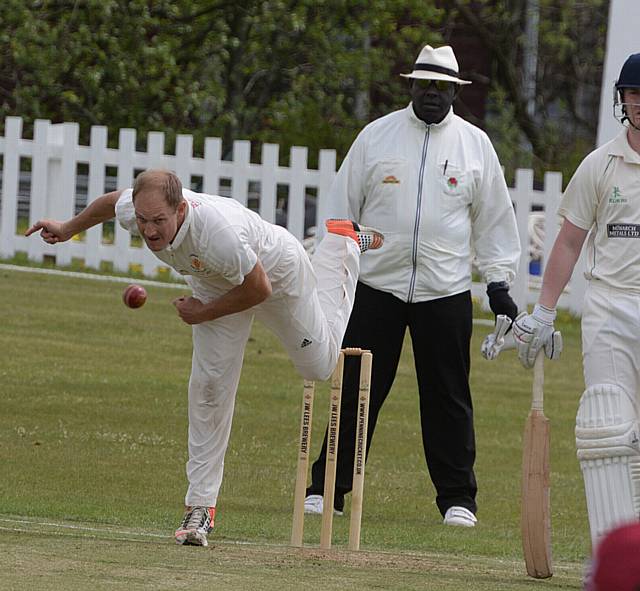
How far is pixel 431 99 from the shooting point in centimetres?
771

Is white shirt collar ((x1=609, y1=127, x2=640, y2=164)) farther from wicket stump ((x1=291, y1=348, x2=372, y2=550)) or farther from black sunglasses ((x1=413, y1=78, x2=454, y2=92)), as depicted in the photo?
black sunglasses ((x1=413, y1=78, x2=454, y2=92))

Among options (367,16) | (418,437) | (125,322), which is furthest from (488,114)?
(418,437)

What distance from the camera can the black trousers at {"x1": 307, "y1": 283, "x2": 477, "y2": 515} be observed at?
765cm

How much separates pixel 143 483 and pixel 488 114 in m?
20.6

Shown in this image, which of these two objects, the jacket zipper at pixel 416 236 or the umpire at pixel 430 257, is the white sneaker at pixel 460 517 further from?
the jacket zipper at pixel 416 236

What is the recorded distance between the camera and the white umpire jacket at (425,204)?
762cm

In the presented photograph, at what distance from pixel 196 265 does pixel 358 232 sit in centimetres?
A: 130

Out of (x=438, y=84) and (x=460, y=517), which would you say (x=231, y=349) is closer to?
(x=460, y=517)

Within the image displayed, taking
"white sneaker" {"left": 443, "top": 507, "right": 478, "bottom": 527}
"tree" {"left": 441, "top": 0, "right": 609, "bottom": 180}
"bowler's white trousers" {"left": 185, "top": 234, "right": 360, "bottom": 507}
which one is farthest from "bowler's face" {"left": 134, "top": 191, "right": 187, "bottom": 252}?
"tree" {"left": 441, "top": 0, "right": 609, "bottom": 180}

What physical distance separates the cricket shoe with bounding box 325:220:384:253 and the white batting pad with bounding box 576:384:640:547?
1818mm

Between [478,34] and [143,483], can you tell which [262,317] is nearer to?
[143,483]

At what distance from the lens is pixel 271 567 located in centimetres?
558

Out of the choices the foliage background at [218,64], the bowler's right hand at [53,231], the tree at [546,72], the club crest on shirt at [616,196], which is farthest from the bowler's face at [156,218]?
the tree at [546,72]

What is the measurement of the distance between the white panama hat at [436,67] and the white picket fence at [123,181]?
27.2ft
